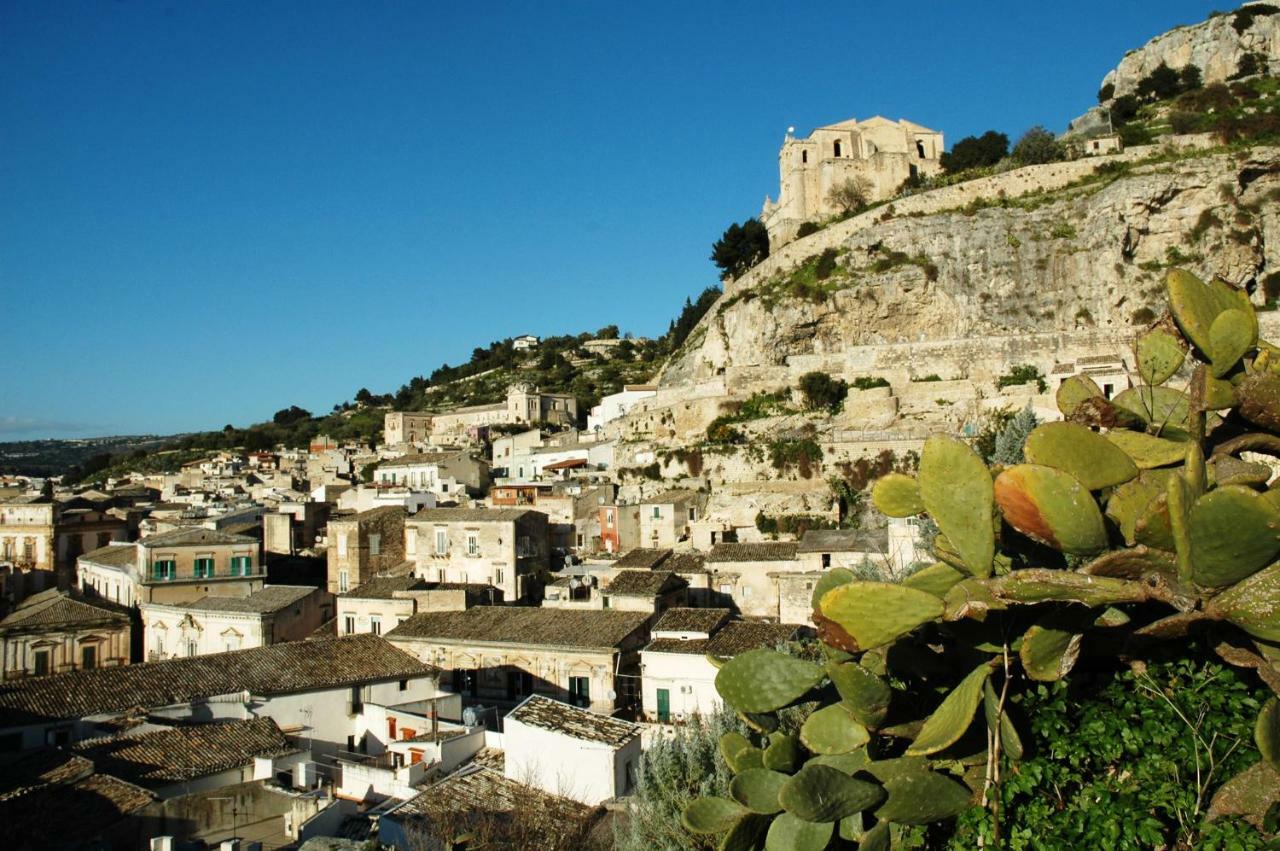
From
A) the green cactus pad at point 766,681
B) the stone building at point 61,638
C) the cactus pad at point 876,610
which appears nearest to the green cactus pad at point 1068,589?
the cactus pad at point 876,610

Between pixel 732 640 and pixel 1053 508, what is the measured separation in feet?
49.7

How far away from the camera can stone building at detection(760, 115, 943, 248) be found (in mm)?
62844

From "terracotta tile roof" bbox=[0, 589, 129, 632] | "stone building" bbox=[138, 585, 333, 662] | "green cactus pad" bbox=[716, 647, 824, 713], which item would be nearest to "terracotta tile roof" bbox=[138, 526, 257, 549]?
"stone building" bbox=[138, 585, 333, 662]

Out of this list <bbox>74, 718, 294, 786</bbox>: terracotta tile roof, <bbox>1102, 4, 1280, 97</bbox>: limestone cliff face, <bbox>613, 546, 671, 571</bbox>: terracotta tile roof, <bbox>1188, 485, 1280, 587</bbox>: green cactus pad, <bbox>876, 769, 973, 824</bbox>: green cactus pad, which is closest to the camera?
<bbox>1188, 485, 1280, 587</bbox>: green cactus pad

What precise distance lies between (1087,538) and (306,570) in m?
35.6

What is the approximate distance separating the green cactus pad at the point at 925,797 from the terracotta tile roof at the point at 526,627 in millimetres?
15685

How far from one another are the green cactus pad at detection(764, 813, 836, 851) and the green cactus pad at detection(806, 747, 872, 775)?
11.6 inches

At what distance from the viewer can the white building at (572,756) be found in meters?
13.6

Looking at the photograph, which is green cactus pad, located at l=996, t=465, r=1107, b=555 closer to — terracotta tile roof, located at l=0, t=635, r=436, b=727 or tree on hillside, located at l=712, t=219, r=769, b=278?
terracotta tile roof, located at l=0, t=635, r=436, b=727

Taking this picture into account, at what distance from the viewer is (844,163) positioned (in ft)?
208

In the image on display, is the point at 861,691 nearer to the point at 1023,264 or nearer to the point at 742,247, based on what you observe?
the point at 1023,264

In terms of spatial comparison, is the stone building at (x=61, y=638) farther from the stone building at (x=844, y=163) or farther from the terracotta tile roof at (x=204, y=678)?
the stone building at (x=844, y=163)

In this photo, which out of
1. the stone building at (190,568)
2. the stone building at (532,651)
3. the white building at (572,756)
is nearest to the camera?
the white building at (572,756)

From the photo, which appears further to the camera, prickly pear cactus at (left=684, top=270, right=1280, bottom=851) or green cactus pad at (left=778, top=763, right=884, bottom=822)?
green cactus pad at (left=778, top=763, right=884, bottom=822)
